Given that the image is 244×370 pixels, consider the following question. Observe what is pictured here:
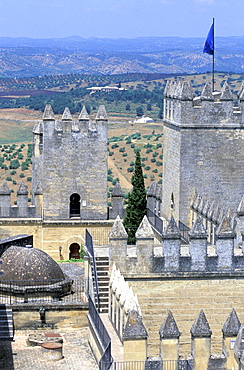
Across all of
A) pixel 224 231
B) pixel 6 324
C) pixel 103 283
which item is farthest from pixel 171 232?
pixel 6 324

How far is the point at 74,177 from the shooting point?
3991 centimetres

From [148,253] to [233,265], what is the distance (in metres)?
2.41

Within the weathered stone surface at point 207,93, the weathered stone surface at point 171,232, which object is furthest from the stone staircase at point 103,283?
the weathered stone surface at point 207,93

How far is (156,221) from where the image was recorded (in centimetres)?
3453

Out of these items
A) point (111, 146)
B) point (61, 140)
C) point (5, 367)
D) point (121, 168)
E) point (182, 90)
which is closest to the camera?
point (5, 367)

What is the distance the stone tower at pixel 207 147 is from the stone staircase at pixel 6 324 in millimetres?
7355

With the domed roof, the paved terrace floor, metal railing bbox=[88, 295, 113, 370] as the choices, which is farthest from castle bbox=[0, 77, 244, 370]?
the domed roof

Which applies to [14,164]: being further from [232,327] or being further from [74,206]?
[232,327]

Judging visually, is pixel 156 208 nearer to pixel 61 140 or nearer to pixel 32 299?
pixel 61 140

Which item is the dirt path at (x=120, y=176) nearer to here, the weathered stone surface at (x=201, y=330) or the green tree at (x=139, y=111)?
the green tree at (x=139, y=111)

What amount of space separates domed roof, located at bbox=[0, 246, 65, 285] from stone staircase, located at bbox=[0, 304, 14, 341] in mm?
1197

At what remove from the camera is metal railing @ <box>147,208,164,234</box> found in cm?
3322

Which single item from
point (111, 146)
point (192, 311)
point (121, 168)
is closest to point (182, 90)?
point (192, 311)

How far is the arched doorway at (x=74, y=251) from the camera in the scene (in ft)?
132
